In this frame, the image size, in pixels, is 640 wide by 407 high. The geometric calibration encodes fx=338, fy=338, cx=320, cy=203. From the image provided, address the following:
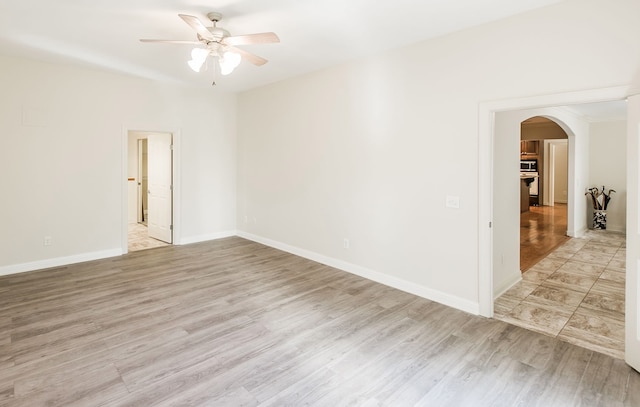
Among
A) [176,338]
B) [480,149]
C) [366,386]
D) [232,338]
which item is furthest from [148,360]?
[480,149]

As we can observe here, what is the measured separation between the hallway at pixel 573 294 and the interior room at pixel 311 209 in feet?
0.14

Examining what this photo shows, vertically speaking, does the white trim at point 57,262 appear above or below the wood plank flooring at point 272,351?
above

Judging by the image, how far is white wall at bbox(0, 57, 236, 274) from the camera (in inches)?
179

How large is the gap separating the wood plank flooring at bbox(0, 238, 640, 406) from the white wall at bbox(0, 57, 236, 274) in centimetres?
88

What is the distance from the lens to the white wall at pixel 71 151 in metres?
4.54

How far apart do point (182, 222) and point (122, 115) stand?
2058 millimetres

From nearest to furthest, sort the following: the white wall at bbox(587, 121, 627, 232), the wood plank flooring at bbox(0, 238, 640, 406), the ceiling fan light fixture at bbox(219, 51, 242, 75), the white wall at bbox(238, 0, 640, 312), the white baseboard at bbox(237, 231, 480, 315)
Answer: the wood plank flooring at bbox(0, 238, 640, 406) < the white wall at bbox(238, 0, 640, 312) < the ceiling fan light fixture at bbox(219, 51, 242, 75) < the white baseboard at bbox(237, 231, 480, 315) < the white wall at bbox(587, 121, 627, 232)

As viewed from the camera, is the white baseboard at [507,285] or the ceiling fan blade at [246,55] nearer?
the ceiling fan blade at [246,55]

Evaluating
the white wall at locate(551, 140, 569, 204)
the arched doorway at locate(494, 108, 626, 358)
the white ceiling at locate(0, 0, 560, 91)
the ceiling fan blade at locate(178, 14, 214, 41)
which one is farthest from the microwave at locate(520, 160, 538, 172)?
the ceiling fan blade at locate(178, 14, 214, 41)

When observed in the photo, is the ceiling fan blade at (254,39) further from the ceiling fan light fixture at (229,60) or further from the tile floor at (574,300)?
the tile floor at (574,300)

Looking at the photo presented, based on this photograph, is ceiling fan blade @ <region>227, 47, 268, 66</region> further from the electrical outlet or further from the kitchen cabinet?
the kitchen cabinet

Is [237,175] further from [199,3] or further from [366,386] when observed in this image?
[366,386]

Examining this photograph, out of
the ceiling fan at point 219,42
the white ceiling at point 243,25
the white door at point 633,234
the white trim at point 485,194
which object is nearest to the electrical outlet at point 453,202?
the white trim at point 485,194

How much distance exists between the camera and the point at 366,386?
7.58 ft
